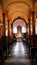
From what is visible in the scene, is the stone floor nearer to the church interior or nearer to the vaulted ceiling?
the church interior

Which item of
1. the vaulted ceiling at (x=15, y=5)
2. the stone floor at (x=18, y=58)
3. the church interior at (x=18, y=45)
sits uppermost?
the vaulted ceiling at (x=15, y=5)

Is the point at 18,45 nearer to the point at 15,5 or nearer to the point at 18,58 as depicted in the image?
the point at 15,5

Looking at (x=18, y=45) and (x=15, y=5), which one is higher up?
(x=15, y=5)

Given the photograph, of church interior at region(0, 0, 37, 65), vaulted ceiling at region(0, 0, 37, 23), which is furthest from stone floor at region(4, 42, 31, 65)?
vaulted ceiling at region(0, 0, 37, 23)

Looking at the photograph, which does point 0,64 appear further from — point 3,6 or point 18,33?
point 18,33

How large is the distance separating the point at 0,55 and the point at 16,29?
31795mm

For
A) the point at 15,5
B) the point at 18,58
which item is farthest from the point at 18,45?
the point at 18,58

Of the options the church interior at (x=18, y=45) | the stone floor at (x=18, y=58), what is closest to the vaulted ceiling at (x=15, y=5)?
the church interior at (x=18, y=45)

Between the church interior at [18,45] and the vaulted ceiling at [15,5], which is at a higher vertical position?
the vaulted ceiling at [15,5]

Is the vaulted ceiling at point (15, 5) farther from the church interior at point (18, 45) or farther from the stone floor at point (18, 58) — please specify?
the stone floor at point (18, 58)

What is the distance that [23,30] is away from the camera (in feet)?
127

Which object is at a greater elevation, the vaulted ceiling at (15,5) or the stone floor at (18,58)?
the vaulted ceiling at (15,5)

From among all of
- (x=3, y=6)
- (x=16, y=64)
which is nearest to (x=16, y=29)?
(x=3, y=6)

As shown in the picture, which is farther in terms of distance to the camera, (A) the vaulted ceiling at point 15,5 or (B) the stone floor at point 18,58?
(A) the vaulted ceiling at point 15,5
